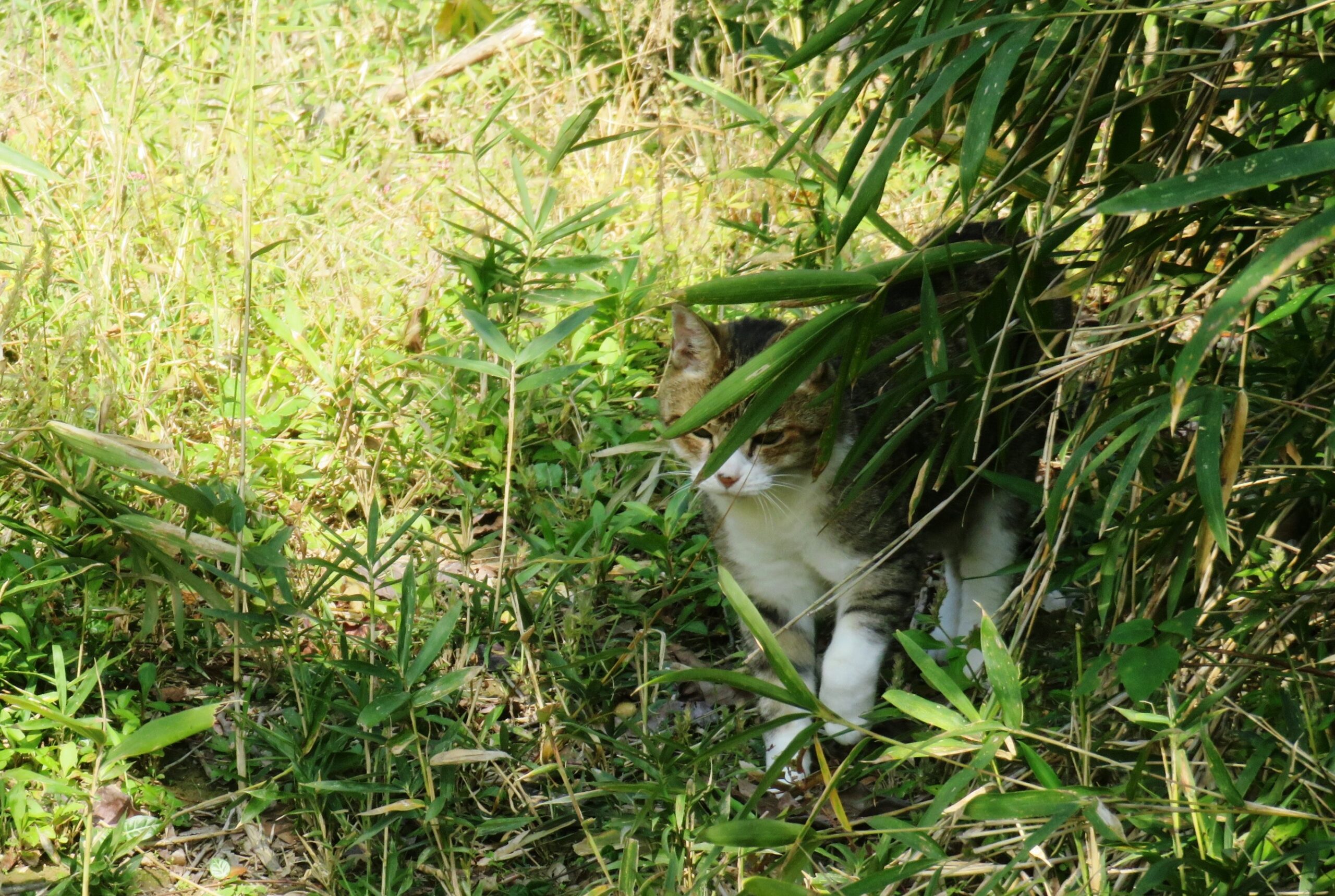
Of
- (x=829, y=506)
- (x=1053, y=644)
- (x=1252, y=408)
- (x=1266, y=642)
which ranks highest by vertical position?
(x=1252, y=408)

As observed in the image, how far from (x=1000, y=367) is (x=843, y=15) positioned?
784 mm

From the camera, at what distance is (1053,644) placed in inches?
119

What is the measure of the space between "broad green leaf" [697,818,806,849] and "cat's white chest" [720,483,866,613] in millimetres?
1144

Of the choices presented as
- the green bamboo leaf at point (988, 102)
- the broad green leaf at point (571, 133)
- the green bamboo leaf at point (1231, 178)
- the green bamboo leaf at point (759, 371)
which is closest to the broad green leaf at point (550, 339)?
the broad green leaf at point (571, 133)

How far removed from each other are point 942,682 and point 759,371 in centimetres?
54

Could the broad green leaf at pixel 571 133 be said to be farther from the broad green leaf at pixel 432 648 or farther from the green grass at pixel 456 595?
the broad green leaf at pixel 432 648

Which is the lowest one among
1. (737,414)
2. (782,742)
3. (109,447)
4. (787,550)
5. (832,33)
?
(782,742)

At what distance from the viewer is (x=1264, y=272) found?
1.36m

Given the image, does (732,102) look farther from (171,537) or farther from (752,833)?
(752,833)

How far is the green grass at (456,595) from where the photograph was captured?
203cm

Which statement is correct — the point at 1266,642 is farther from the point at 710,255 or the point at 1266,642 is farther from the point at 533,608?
the point at 710,255

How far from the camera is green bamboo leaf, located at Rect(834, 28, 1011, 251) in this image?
1850mm

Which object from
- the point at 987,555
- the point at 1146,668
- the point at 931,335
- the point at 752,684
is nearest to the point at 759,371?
the point at 931,335

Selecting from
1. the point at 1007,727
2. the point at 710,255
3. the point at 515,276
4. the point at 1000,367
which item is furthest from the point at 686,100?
the point at 1007,727
